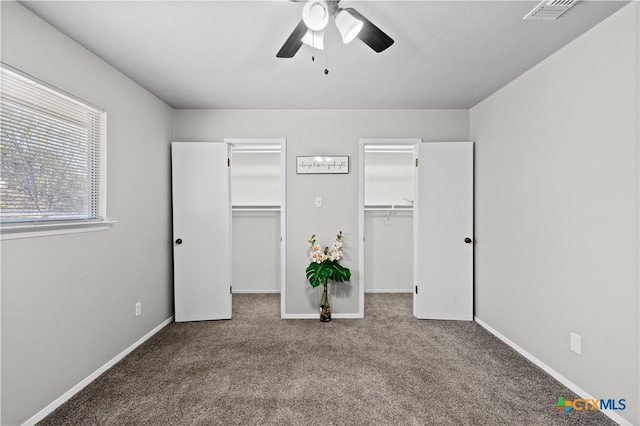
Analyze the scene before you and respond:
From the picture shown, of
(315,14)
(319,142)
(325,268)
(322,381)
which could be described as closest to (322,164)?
(319,142)

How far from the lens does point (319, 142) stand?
10.9ft

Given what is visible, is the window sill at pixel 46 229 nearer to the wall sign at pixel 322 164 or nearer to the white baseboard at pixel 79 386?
the white baseboard at pixel 79 386

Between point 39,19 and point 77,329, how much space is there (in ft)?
6.77

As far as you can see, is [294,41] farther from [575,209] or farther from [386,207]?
[386,207]

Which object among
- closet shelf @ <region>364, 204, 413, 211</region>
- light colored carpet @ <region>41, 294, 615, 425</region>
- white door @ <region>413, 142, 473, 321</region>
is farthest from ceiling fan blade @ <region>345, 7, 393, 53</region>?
closet shelf @ <region>364, 204, 413, 211</region>

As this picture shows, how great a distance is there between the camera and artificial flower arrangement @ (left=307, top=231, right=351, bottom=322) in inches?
122

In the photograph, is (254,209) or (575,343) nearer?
(575,343)

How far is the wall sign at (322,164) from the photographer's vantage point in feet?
10.8

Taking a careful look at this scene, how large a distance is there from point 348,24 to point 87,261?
2.41 meters

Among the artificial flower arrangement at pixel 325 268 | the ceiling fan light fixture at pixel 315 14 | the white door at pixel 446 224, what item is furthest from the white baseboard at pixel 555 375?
the ceiling fan light fixture at pixel 315 14

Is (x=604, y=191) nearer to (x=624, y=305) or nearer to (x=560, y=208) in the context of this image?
(x=560, y=208)

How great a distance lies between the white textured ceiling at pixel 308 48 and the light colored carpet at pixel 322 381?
2.50m

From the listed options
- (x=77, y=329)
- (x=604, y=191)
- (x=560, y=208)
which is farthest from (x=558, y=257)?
(x=77, y=329)

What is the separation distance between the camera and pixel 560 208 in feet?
6.88
